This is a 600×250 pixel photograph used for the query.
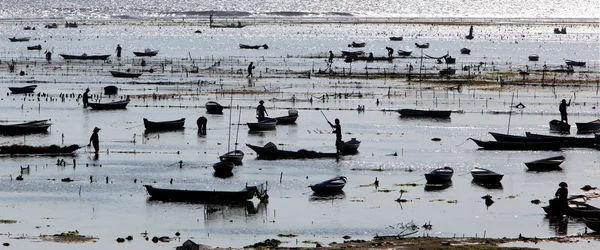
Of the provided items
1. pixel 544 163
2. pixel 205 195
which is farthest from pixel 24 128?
pixel 544 163

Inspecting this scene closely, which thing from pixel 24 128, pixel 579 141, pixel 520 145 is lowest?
pixel 24 128

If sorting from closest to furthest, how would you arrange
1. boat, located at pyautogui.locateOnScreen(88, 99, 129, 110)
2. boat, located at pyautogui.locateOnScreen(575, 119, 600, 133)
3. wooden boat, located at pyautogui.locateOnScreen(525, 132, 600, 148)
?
1. wooden boat, located at pyautogui.locateOnScreen(525, 132, 600, 148)
2. boat, located at pyautogui.locateOnScreen(575, 119, 600, 133)
3. boat, located at pyautogui.locateOnScreen(88, 99, 129, 110)

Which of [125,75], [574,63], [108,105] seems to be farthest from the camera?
[574,63]

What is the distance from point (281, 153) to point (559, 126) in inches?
523

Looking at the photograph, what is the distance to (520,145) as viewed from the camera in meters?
39.4

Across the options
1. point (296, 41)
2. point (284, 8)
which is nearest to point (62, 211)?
point (296, 41)

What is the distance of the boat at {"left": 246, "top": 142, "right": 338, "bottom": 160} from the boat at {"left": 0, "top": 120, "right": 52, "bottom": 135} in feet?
32.9

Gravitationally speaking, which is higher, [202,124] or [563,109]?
[563,109]

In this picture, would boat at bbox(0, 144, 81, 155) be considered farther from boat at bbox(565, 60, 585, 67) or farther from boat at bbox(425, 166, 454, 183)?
boat at bbox(565, 60, 585, 67)

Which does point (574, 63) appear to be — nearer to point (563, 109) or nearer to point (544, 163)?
point (563, 109)

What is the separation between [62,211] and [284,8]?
6484 inches

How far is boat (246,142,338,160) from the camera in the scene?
36.4m

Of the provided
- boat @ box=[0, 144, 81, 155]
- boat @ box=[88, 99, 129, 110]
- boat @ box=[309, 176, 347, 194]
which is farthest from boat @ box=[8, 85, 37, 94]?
boat @ box=[309, 176, 347, 194]

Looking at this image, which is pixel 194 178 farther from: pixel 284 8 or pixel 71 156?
pixel 284 8
